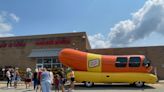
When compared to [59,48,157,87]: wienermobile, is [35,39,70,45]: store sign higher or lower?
higher

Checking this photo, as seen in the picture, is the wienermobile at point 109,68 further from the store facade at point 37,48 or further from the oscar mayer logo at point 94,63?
the store facade at point 37,48

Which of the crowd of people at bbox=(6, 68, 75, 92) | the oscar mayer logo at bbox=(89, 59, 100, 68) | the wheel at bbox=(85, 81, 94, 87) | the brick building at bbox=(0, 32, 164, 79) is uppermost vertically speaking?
the brick building at bbox=(0, 32, 164, 79)

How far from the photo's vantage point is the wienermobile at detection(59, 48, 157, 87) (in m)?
25.9

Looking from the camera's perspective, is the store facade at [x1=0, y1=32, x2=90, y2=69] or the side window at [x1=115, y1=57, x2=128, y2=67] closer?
the side window at [x1=115, y1=57, x2=128, y2=67]

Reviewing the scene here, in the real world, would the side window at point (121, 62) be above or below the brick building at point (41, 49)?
below

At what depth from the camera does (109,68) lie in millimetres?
26297

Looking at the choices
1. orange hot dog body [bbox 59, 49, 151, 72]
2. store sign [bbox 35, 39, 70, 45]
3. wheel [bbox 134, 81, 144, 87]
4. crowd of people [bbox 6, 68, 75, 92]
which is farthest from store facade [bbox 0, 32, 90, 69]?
wheel [bbox 134, 81, 144, 87]

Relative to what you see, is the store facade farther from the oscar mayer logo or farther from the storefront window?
the oscar mayer logo

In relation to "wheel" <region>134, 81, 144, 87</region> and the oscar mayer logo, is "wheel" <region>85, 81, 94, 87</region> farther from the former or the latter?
"wheel" <region>134, 81, 144, 87</region>

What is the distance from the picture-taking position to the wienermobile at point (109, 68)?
2586cm

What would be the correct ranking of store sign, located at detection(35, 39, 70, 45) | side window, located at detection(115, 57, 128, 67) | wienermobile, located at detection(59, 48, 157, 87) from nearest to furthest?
wienermobile, located at detection(59, 48, 157, 87), side window, located at detection(115, 57, 128, 67), store sign, located at detection(35, 39, 70, 45)

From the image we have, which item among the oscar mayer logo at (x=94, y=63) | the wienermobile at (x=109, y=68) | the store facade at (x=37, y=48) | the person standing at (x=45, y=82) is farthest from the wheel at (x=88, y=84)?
the store facade at (x=37, y=48)

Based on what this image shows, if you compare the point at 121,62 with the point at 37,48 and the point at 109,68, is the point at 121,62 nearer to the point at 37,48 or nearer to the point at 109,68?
the point at 109,68

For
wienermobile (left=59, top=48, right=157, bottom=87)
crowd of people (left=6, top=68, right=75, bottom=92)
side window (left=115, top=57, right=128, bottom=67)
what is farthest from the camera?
side window (left=115, top=57, right=128, bottom=67)
